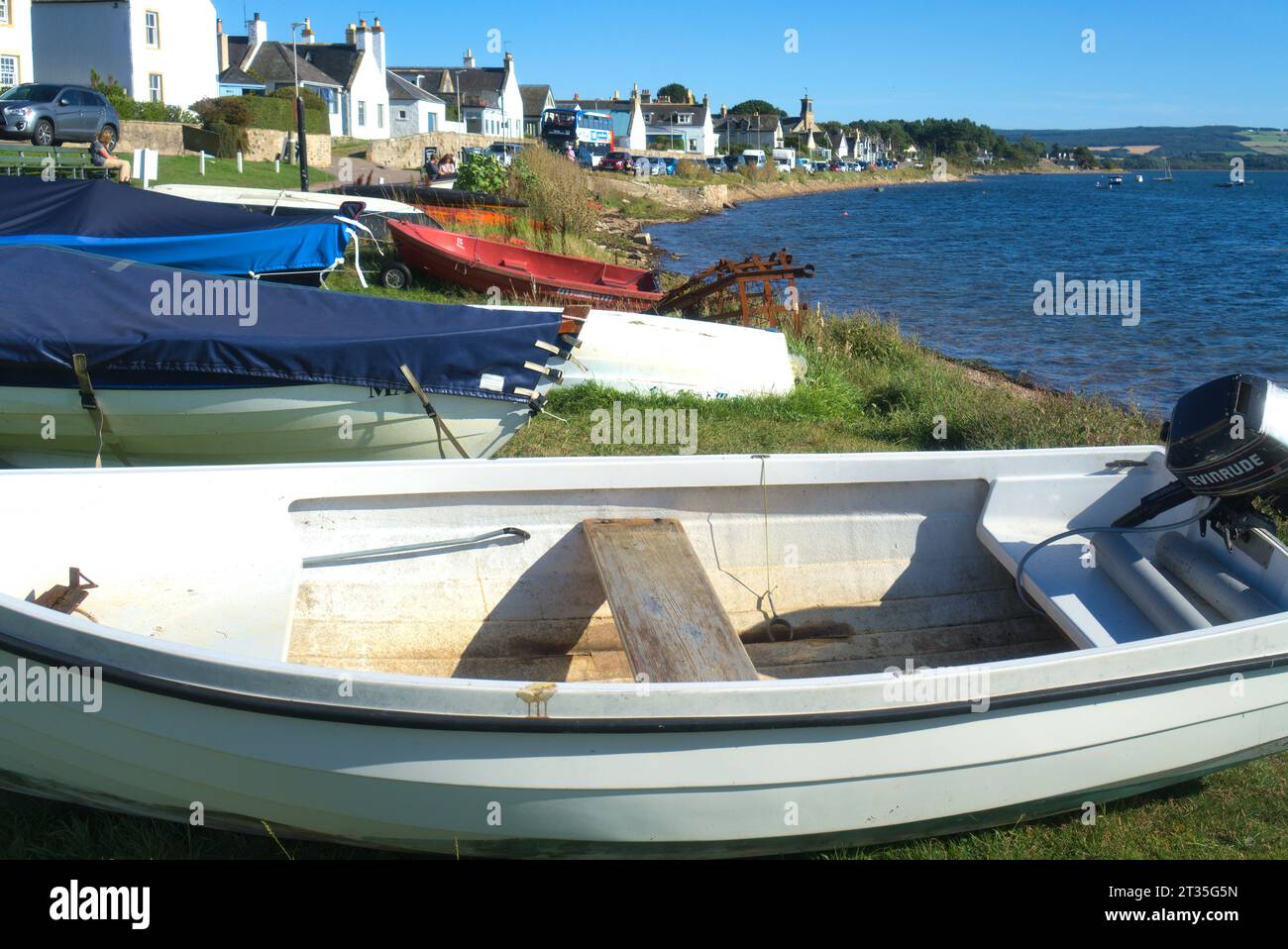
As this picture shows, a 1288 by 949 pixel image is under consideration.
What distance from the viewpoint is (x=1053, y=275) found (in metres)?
33.9

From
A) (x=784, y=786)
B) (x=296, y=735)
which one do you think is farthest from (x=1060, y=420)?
(x=296, y=735)

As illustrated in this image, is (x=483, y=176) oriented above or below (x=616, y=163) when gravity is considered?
below

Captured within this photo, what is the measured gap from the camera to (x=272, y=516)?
4.93m

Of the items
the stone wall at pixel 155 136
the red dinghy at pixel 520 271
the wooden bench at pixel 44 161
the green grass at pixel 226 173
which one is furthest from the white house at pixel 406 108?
the red dinghy at pixel 520 271

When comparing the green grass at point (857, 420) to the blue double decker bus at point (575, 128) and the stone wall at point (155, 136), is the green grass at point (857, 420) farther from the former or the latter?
the blue double decker bus at point (575, 128)

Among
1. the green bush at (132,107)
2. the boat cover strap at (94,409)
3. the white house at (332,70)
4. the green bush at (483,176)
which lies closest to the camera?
the boat cover strap at (94,409)

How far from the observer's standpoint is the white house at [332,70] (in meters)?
58.1

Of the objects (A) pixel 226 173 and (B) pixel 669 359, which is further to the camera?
(A) pixel 226 173

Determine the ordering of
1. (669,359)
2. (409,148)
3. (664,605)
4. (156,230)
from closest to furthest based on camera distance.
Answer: (664,605)
(669,359)
(156,230)
(409,148)

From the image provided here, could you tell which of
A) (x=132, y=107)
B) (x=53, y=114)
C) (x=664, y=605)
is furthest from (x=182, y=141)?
(x=664, y=605)

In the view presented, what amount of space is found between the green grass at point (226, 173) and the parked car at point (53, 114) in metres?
1.62

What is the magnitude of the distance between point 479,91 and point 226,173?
53.4 m

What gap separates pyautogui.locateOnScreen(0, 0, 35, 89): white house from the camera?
1528 inches

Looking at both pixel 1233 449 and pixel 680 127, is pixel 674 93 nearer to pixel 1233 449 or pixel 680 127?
pixel 680 127
